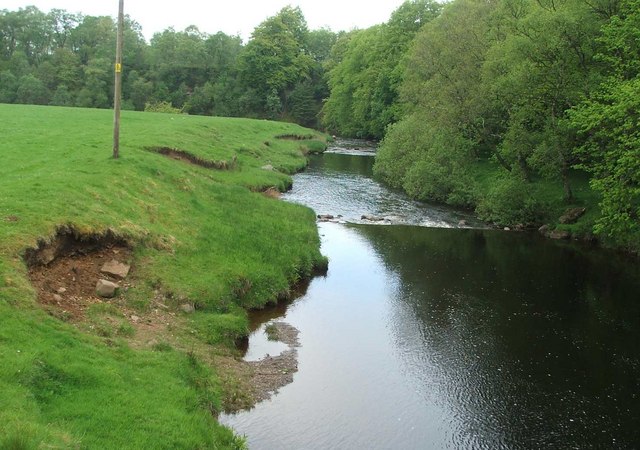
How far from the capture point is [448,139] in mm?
50906

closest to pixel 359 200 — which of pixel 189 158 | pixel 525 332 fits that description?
pixel 189 158

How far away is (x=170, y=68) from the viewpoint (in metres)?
128

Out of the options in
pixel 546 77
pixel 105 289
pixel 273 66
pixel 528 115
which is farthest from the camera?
pixel 273 66

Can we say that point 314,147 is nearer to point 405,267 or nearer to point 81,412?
point 405,267

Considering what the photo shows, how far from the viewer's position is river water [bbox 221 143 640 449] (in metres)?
14.7

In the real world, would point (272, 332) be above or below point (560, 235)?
below

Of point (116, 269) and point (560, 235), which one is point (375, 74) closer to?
point (560, 235)

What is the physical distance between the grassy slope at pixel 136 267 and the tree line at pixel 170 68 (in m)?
78.4

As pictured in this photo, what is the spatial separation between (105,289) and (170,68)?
120019 millimetres

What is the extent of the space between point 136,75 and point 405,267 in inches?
4426

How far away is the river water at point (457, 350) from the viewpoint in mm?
14695

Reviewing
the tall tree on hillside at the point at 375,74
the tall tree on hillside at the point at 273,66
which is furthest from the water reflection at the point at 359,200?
the tall tree on hillside at the point at 273,66

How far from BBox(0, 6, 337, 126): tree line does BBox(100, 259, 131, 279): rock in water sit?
100 metres

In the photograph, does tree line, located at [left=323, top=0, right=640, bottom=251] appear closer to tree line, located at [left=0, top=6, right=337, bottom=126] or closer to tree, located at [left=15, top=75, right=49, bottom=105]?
tree line, located at [left=0, top=6, right=337, bottom=126]
